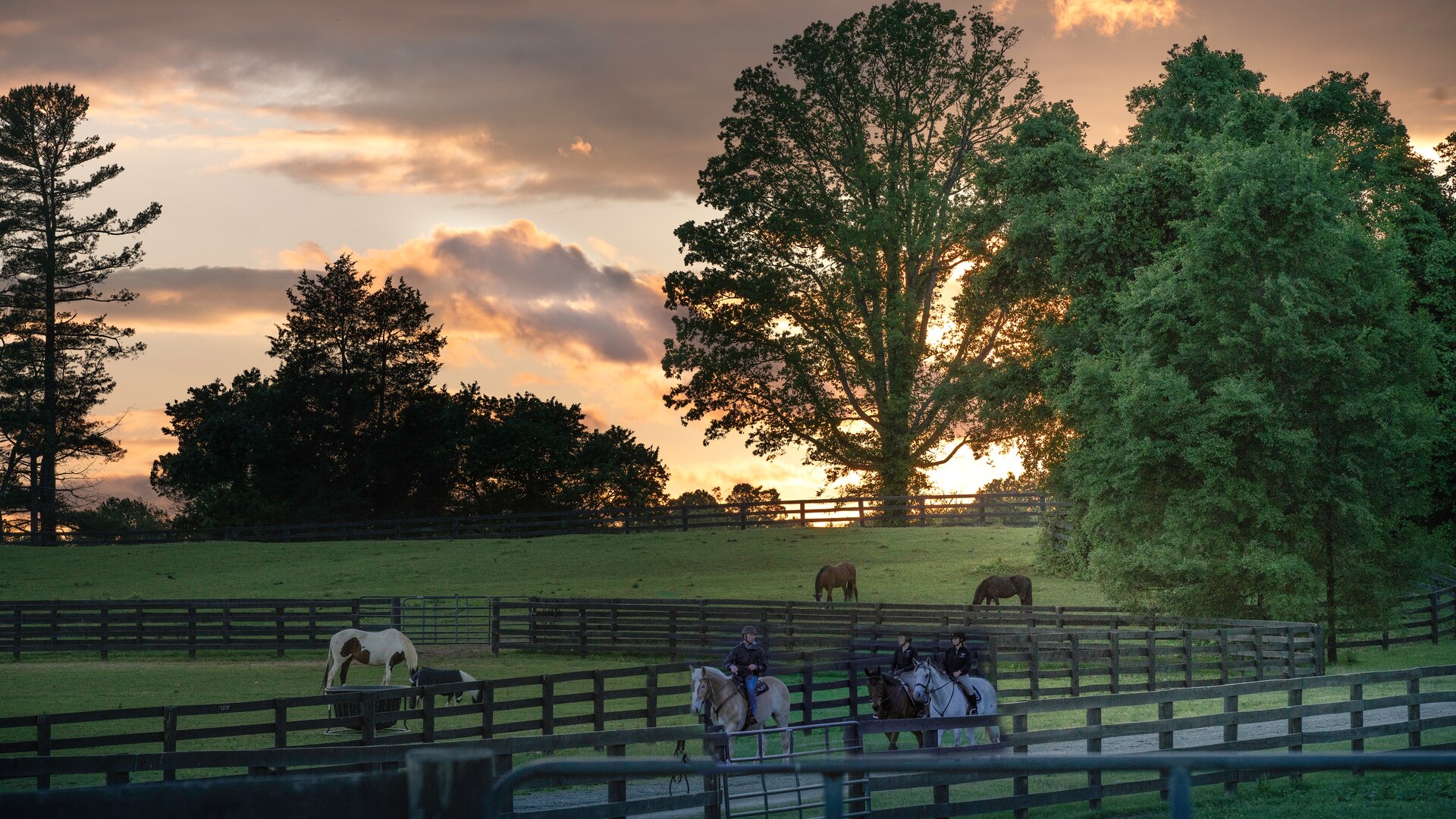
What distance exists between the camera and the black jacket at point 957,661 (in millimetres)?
18312

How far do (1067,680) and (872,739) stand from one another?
7933 mm

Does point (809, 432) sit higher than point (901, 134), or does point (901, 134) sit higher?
point (901, 134)

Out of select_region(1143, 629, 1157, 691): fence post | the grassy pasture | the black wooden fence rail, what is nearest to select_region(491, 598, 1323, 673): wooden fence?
the black wooden fence rail

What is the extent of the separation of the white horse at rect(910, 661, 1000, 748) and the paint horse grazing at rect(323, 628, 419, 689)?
12472 mm

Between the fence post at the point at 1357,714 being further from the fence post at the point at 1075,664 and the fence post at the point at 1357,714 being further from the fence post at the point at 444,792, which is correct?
the fence post at the point at 444,792

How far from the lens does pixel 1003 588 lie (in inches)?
1492

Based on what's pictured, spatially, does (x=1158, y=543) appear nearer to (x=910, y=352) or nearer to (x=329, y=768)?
(x=910, y=352)

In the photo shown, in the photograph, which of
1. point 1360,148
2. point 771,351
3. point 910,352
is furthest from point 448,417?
point 1360,148

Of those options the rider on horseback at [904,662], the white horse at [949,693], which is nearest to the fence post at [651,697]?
the rider on horseback at [904,662]

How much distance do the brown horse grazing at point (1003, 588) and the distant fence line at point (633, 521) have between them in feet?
49.1

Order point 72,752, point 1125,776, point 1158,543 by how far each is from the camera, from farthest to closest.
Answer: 1. point 1158,543
2. point 72,752
3. point 1125,776

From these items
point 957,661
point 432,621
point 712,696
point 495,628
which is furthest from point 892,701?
point 432,621

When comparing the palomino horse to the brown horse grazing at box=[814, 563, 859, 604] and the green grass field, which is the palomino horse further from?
the brown horse grazing at box=[814, 563, 859, 604]

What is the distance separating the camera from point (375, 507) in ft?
219
